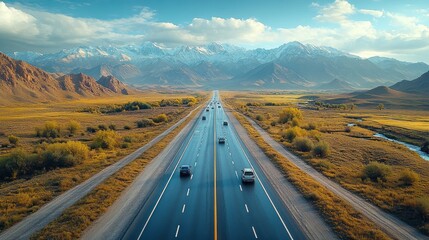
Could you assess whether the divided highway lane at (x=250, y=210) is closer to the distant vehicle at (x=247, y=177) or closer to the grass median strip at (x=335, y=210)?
the distant vehicle at (x=247, y=177)

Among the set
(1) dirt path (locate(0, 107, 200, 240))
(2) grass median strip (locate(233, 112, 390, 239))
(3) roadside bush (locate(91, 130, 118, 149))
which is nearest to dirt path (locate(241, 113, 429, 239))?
(2) grass median strip (locate(233, 112, 390, 239))

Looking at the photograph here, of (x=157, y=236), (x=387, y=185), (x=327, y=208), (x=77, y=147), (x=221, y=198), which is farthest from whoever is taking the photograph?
(x=77, y=147)

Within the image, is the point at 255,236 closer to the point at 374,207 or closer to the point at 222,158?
the point at 374,207

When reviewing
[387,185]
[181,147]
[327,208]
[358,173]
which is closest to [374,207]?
[327,208]

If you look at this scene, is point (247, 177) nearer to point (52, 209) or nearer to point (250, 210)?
point (250, 210)

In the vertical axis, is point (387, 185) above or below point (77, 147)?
below

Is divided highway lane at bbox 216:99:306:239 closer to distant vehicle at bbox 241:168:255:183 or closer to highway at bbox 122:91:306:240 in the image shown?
highway at bbox 122:91:306:240

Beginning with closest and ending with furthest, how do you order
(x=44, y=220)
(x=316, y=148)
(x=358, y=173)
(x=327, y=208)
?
(x=44, y=220) < (x=327, y=208) < (x=358, y=173) < (x=316, y=148)

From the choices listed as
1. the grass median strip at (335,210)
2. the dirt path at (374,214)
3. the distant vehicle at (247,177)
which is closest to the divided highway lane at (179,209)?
the distant vehicle at (247,177)
